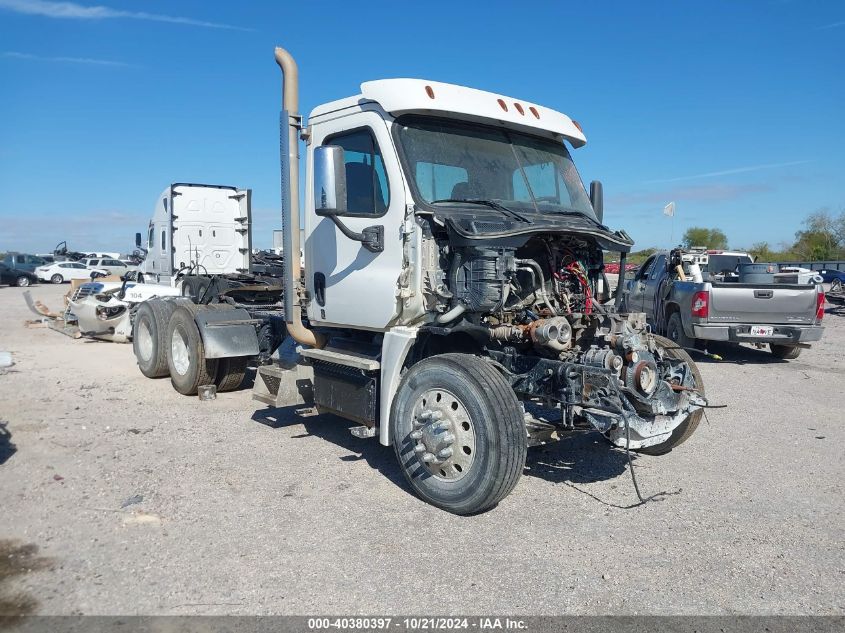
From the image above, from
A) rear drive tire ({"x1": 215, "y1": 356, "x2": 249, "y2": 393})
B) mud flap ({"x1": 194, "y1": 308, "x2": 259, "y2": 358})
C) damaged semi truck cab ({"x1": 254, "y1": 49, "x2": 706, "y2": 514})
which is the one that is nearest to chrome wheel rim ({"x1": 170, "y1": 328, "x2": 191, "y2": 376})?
rear drive tire ({"x1": 215, "y1": 356, "x2": 249, "y2": 393})

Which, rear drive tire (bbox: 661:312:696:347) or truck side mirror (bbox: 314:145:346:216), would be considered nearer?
truck side mirror (bbox: 314:145:346:216)

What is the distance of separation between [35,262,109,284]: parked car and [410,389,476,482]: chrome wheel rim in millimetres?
38897

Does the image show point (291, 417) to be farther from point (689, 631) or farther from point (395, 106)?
point (689, 631)

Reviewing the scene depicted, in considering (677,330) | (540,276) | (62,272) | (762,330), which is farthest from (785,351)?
(62,272)

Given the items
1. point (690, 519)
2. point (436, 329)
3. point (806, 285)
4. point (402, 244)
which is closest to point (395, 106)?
point (402, 244)

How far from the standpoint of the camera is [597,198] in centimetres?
641

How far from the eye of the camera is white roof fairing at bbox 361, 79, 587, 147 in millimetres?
5051

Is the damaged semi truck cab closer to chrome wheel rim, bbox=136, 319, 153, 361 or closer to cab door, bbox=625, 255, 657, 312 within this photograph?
chrome wheel rim, bbox=136, 319, 153, 361

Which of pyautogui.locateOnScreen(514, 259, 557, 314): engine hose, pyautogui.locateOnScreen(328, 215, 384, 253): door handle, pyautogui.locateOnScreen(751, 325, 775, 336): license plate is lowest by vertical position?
pyautogui.locateOnScreen(751, 325, 775, 336): license plate

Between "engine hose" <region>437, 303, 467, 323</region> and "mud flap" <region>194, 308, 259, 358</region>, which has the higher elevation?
"engine hose" <region>437, 303, 467, 323</region>

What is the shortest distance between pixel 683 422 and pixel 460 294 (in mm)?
2267

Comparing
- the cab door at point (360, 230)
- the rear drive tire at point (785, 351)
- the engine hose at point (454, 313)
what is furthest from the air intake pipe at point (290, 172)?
the rear drive tire at point (785, 351)

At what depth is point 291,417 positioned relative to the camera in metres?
7.50

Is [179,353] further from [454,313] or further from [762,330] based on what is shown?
[762,330]
